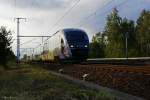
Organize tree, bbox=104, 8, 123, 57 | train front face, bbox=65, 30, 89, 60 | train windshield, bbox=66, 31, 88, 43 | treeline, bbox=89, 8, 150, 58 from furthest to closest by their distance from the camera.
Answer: tree, bbox=104, 8, 123, 57
treeline, bbox=89, 8, 150, 58
train windshield, bbox=66, 31, 88, 43
train front face, bbox=65, 30, 89, 60

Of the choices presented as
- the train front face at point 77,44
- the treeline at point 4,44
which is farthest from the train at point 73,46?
the treeline at point 4,44

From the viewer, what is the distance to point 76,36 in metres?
45.5

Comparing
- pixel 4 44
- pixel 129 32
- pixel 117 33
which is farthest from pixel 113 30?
pixel 4 44

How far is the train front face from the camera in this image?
44.0 metres

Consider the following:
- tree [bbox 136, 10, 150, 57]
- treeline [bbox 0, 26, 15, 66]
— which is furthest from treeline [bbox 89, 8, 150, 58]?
treeline [bbox 0, 26, 15, 66]

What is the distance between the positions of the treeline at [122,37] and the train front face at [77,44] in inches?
2629

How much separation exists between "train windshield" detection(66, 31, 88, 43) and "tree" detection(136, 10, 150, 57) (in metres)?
70.8

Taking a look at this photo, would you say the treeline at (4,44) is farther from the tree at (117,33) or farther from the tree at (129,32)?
the tree at (129,32)

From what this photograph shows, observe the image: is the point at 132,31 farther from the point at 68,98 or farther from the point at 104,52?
the point at 68,98

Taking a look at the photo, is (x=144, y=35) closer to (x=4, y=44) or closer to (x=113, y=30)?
(x=113, y=30)

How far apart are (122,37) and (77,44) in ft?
268

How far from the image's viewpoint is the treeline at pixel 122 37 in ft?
386

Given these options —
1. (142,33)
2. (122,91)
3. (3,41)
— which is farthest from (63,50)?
(142,33)

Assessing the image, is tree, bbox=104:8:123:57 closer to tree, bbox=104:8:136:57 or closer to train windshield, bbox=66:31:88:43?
tree, bbox=104:8:136:57
